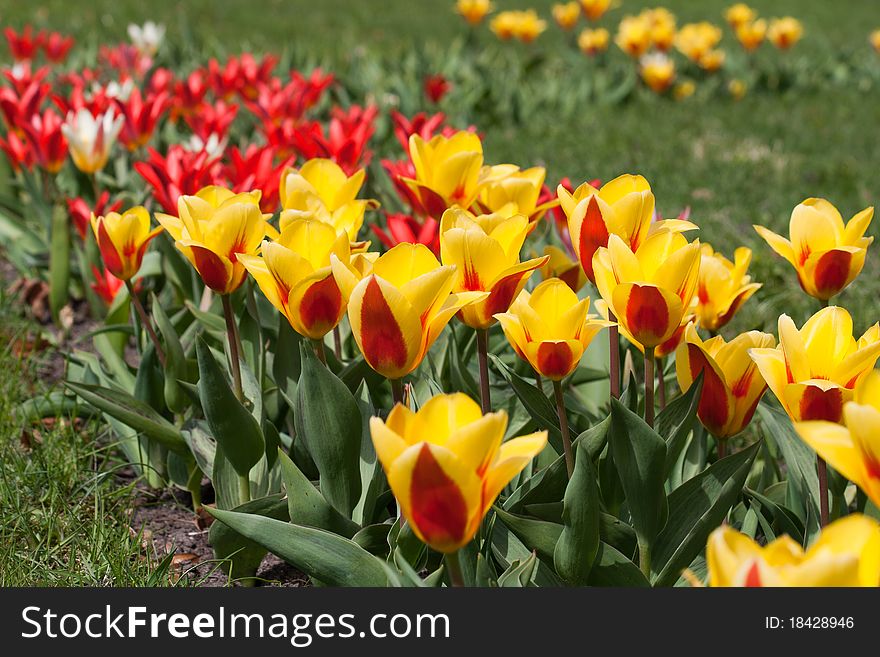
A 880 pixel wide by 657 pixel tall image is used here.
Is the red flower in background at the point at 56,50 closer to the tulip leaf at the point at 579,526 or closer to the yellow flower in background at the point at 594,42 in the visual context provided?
the yellow flower in background at the point at 594,42

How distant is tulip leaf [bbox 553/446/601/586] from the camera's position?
5.05 feet

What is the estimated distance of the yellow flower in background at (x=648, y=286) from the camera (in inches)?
60.1

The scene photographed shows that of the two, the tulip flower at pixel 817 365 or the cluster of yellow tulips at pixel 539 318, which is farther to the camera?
the tulip flower at pixel 817 365

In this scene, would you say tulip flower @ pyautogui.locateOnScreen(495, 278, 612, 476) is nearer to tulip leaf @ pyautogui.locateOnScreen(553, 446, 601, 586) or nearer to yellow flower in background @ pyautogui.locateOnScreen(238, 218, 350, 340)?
tulip leaf @ pyautogui.locateOnScreen(553, 446, 601, 586)

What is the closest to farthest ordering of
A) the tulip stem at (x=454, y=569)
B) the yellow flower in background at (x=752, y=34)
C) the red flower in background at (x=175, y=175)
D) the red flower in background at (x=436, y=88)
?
the tulip stem at (x=454, y=569) < the red flower in background at (x=175, y=175) < the red flower in background at (x=436, y=88) < the yellow flower in background at (x=752, y=34)

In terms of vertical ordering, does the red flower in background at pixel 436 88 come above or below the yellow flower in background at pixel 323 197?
above

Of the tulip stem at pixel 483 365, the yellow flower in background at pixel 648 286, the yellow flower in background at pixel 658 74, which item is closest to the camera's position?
the yellow flower in background at pixel 648 286

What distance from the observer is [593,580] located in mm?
1646

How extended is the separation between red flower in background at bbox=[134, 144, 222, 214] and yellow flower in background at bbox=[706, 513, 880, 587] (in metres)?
1.64

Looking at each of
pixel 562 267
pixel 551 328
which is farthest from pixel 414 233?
pixel 551 328

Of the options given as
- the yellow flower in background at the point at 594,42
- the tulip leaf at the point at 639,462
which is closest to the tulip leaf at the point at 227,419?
the tulip leaf at the point at 639,462

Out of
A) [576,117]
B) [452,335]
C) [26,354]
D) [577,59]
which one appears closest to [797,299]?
[452,335]

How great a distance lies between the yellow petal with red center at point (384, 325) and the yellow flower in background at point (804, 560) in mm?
532

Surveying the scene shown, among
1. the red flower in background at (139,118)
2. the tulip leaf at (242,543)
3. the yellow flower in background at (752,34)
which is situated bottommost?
the tulip leaf at (242,543)
